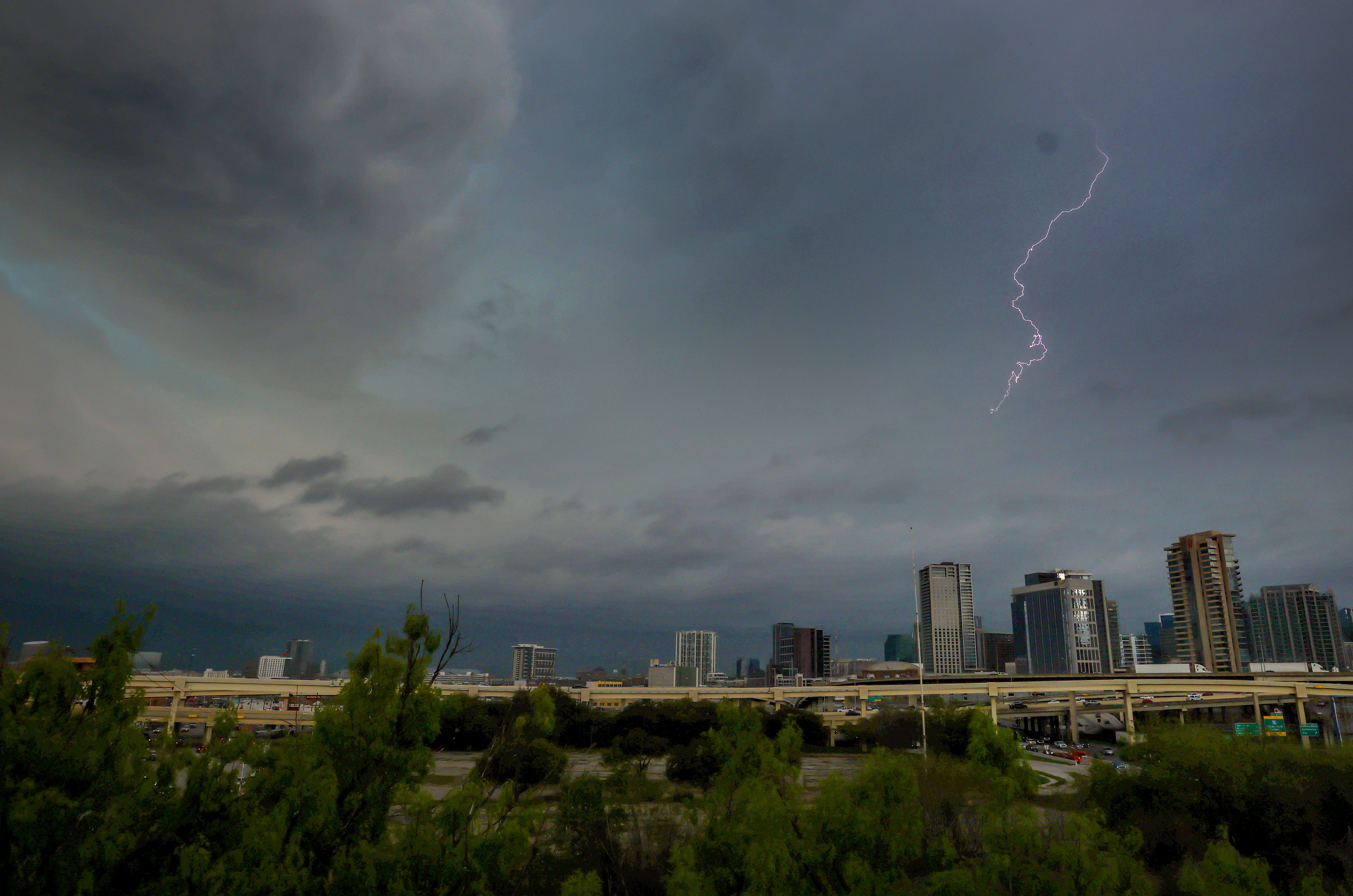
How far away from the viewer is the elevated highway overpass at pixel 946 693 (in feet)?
313

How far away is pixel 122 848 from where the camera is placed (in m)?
12.3

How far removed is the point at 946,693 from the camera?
411 feet

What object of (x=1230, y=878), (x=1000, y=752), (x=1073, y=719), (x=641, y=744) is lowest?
(x=1073, y=719)

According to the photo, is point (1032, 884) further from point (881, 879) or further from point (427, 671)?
point (427, 671)

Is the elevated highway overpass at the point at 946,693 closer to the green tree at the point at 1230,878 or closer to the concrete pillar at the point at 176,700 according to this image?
the concrete pillar at the point at 176,700

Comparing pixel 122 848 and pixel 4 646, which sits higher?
pixel 4 646

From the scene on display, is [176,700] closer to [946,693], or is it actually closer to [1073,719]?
[946,693]

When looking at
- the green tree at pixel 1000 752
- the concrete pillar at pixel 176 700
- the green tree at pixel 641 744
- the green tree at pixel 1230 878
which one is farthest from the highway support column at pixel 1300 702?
the concrete pillar at pixel 176 700

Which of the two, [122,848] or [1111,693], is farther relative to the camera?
[1111,693]

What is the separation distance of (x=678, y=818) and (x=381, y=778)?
1940 cm

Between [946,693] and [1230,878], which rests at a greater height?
[1230,878]

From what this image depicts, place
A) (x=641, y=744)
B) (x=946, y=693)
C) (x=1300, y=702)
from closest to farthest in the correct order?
(x=641, y=744) → (x=946, y=693) → (x=1300, y=702)

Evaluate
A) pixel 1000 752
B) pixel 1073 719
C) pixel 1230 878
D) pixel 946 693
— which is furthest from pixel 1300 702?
pixel 1230 878

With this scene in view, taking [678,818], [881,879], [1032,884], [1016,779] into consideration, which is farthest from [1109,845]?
[678,818]
